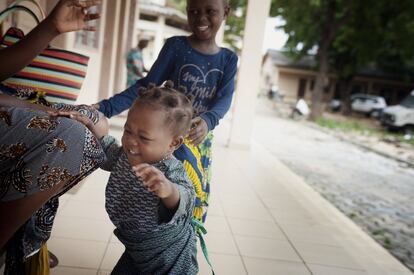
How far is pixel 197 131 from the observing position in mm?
1773

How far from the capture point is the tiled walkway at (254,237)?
2.66 metres

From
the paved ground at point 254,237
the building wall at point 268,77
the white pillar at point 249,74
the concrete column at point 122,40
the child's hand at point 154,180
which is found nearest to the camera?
the child's hand at point 154,180

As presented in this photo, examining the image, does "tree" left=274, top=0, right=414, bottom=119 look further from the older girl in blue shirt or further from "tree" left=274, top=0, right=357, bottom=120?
the older girl in blue shirt

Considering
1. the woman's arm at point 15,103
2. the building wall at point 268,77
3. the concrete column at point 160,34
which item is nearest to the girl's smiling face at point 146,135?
the woman's arm at point 15,103

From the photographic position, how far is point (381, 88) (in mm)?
36156

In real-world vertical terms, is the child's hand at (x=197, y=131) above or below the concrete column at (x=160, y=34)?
below

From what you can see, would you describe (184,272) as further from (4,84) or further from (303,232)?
(303,232)

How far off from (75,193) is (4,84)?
7.15 ft

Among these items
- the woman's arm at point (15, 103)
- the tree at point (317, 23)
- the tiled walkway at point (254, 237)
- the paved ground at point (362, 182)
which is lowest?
the paved ground at point (362, 182)

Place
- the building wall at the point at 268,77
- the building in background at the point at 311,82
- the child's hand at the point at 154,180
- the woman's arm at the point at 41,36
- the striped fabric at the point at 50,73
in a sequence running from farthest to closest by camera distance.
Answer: the building wall at the point at 268,77 → the building in background at the point at 311,82 → the striped fabric at the point at 50,73 → the woman's arm at the point at 41,36 → the child's hand at the point at 154,180

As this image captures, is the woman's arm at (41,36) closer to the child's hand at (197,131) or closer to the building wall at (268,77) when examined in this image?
the child's hand at (197,131)

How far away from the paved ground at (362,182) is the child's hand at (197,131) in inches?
104

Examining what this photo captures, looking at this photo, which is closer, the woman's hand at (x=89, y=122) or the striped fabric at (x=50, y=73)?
the woman's hand at (x=89, y=122)

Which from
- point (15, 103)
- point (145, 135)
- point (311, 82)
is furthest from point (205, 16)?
point (311, 82)
